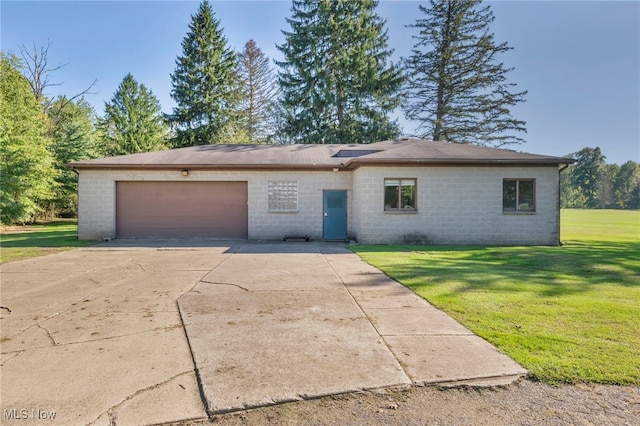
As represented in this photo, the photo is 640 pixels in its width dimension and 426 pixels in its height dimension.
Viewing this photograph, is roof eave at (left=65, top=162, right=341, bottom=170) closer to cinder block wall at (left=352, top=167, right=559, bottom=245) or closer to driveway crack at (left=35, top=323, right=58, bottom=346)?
cinder block wall at (left=352, top=167, right=559, bottom=245)

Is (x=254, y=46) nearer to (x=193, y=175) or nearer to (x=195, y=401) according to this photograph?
(x=193, y=175)

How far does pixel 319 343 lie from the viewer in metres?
3.30

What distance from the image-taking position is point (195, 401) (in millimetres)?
2299

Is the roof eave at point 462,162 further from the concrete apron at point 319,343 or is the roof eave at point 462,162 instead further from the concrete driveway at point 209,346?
the concrete apron at point 319,343

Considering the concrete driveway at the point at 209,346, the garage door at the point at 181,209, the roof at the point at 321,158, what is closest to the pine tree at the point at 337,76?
the roof at the point at 321,158

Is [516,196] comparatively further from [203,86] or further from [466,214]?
[203,86]

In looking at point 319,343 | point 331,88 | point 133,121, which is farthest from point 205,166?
point 133,121

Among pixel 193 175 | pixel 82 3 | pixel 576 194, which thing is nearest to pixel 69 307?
pixel 193 175

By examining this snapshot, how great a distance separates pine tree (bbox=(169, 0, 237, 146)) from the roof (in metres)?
13.4

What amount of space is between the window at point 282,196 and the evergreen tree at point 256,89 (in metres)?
21.2

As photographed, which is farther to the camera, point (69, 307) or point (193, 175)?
point (193, 175)

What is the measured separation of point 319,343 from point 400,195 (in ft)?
31.5

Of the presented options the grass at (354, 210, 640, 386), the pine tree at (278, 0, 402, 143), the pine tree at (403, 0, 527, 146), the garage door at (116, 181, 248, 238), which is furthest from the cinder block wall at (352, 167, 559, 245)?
the pine tree at (403, 0, 527, 146)

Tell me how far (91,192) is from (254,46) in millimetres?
26671
